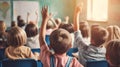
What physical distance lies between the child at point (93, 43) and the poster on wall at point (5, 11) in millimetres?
6979

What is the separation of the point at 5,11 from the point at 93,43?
23.7 feet

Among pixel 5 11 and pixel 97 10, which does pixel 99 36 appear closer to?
pixel 97 10

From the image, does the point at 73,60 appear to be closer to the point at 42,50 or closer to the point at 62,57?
the point at 62,57

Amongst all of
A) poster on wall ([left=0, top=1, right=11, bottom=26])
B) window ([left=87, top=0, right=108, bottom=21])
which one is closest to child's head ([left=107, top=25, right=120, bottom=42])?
window ([left=87, top=0, right=108, bottom=21])

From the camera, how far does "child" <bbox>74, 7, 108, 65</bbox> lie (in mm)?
3746

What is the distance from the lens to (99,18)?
9.42 meters

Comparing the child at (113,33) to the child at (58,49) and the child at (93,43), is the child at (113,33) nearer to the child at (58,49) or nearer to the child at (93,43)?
the child at (93,43)

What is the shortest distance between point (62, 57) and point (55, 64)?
100 millimetres

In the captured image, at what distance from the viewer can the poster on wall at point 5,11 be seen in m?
10.5

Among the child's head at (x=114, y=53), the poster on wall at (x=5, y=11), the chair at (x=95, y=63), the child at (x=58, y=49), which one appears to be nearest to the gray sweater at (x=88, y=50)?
the chair at (x=95, y=63)

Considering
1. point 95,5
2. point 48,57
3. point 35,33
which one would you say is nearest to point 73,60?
point 48,57

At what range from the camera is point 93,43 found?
12.6 ft

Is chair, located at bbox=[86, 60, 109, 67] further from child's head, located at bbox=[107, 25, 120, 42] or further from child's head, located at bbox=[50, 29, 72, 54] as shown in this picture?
child's head, located at bbox=[107, 25, 120, 42]

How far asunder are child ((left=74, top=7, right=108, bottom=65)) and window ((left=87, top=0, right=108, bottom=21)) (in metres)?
5.03
